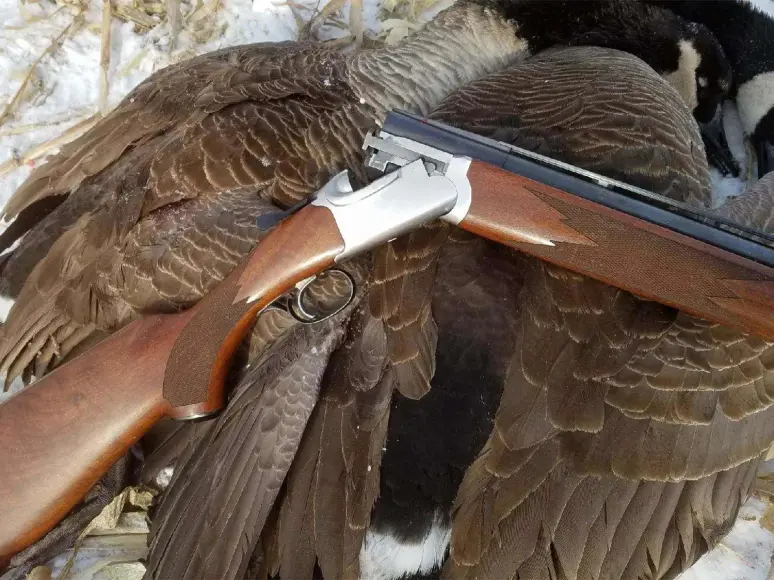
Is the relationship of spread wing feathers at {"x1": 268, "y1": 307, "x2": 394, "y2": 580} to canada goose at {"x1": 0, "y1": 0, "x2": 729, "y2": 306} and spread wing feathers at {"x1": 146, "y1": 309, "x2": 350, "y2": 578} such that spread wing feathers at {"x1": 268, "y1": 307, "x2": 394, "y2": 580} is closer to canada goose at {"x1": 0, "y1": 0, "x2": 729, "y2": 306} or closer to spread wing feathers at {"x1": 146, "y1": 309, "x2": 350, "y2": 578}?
spread wing feathers at {"x1": 146, "y1": 309, "x2": 350, "y2": 578}

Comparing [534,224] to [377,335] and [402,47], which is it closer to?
[377,335]

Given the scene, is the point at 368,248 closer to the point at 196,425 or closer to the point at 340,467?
the point at 340,467

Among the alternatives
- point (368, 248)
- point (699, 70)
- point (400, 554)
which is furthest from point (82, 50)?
point (699, 70)

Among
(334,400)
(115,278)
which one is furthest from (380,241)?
(115,278)

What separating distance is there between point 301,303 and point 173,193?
1.51ft

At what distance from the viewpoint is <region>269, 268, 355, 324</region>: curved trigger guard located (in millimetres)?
1281

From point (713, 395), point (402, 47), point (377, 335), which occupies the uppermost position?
point (402, 47)

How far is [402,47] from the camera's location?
1888 millimetres

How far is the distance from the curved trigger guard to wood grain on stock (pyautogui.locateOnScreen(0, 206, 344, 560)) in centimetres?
6

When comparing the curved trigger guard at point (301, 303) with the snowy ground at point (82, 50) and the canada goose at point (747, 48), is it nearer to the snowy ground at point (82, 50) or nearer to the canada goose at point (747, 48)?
the snowy ground at point (82, 50)

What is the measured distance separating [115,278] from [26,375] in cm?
49

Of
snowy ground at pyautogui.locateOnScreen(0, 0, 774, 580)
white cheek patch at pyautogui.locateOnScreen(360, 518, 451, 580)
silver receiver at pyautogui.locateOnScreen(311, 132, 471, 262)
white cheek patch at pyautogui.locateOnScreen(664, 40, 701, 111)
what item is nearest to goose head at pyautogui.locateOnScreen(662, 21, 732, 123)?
white cheek patch at pyautogui.locateOnScreen(664, 40, 701, 111)

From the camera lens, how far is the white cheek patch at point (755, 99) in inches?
86.3

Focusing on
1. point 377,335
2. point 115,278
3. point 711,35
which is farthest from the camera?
point 711,35
